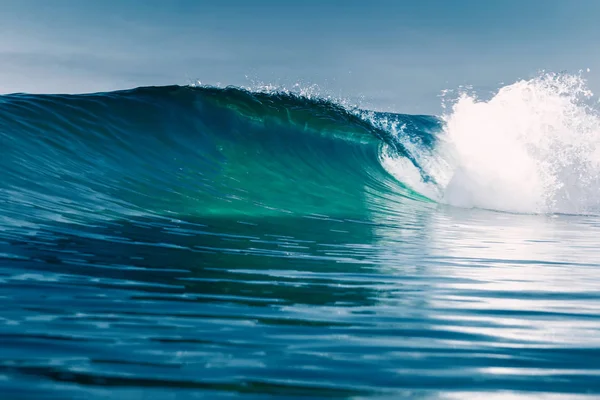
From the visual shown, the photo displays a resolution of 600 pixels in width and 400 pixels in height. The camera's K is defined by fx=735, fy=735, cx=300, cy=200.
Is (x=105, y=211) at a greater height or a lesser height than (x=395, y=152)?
lesser

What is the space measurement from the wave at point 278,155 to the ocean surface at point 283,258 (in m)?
0.05

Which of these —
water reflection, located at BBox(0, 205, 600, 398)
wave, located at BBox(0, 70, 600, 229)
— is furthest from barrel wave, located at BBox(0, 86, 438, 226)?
water reflection, located at BBox(0, 205, 600, 398)

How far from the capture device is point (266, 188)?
11.2m

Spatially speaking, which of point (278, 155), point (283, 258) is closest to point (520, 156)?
point (278, 155)

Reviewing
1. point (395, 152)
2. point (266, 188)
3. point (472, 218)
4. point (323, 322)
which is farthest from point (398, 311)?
point (395, 152)

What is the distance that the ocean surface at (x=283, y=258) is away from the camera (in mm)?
2326

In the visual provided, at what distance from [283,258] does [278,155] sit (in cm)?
885

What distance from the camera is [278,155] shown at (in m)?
13.7

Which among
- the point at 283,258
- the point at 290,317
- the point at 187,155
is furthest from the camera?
the point at 187,155

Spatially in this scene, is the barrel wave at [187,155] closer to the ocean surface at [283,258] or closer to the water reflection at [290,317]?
the ocean surface at [283,258]

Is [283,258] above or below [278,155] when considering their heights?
below

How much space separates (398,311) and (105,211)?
4872 mm

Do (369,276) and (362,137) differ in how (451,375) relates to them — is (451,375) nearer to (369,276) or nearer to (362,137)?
(369,276)

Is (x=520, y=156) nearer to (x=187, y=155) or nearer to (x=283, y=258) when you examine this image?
(x=187, y=155)
